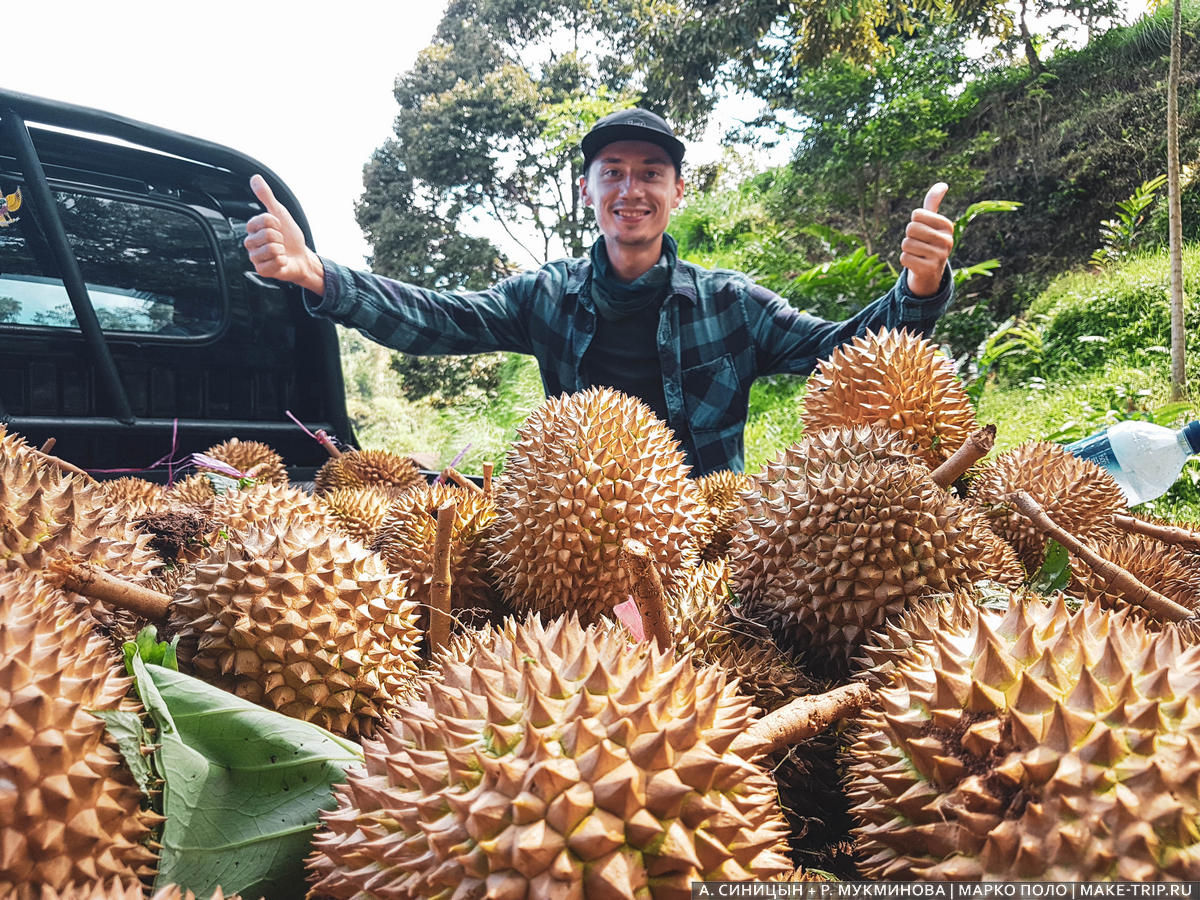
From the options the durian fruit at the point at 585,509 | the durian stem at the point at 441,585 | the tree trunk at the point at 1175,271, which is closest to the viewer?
the durian stem at the point at 441,585

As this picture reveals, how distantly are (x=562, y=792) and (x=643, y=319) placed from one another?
11.4 ft

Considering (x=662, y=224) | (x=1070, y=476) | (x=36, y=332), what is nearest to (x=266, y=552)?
(x=1070, y=476)

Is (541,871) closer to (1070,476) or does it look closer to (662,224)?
(1070,476)

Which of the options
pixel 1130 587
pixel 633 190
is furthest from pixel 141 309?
pixel 1130 587

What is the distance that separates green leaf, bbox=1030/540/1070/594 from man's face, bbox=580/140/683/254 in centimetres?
305

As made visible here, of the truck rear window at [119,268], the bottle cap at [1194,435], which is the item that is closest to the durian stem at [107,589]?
the bottle cap at [1194,435]

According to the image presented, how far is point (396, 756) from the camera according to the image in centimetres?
84

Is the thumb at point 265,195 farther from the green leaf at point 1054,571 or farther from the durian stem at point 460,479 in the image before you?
the green leaf at point 1054,571

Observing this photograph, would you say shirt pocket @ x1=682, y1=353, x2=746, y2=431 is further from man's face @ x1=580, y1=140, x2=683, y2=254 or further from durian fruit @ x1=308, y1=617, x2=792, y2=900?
durian fruit @ x1=308, y1=617, x2=792, y2=900

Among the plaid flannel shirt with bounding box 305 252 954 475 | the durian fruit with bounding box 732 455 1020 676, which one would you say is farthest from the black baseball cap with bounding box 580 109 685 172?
the durian fruit with bounding box 732 455 1020 676

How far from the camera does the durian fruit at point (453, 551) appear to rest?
1585mm

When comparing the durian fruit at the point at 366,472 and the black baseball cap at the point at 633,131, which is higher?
the black baseball cap at the point at 633,131

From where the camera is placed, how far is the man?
12.5 feet

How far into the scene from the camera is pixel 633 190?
154 inches
